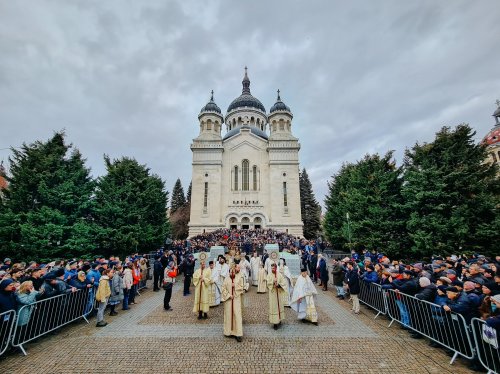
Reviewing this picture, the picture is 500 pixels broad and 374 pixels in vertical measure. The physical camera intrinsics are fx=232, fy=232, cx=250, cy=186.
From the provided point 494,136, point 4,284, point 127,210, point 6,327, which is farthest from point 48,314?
point 494,136

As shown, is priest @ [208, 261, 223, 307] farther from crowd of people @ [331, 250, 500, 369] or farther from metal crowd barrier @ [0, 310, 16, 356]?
metal crowd barrier @ [0, 310, 16, 356]

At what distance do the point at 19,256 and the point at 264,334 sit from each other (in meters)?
14.6

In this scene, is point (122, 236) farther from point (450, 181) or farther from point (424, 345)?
point (450, 181)

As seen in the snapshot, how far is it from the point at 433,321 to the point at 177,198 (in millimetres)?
48107

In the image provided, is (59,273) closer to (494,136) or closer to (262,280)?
(262,280)

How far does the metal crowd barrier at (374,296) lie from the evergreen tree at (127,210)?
14580 mm

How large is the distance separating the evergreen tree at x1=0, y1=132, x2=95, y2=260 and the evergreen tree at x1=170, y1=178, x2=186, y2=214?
32253 mm

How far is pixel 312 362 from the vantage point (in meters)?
4.32

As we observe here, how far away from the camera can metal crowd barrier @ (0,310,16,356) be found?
4.38 m

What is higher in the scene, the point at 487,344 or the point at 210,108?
the point at 210,108

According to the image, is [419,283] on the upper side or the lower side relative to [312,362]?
upper

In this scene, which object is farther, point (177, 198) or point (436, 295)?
point (177, 198)

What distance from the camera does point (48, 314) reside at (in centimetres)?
542

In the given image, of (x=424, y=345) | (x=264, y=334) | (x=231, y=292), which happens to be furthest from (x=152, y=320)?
(x=424, y=345)
